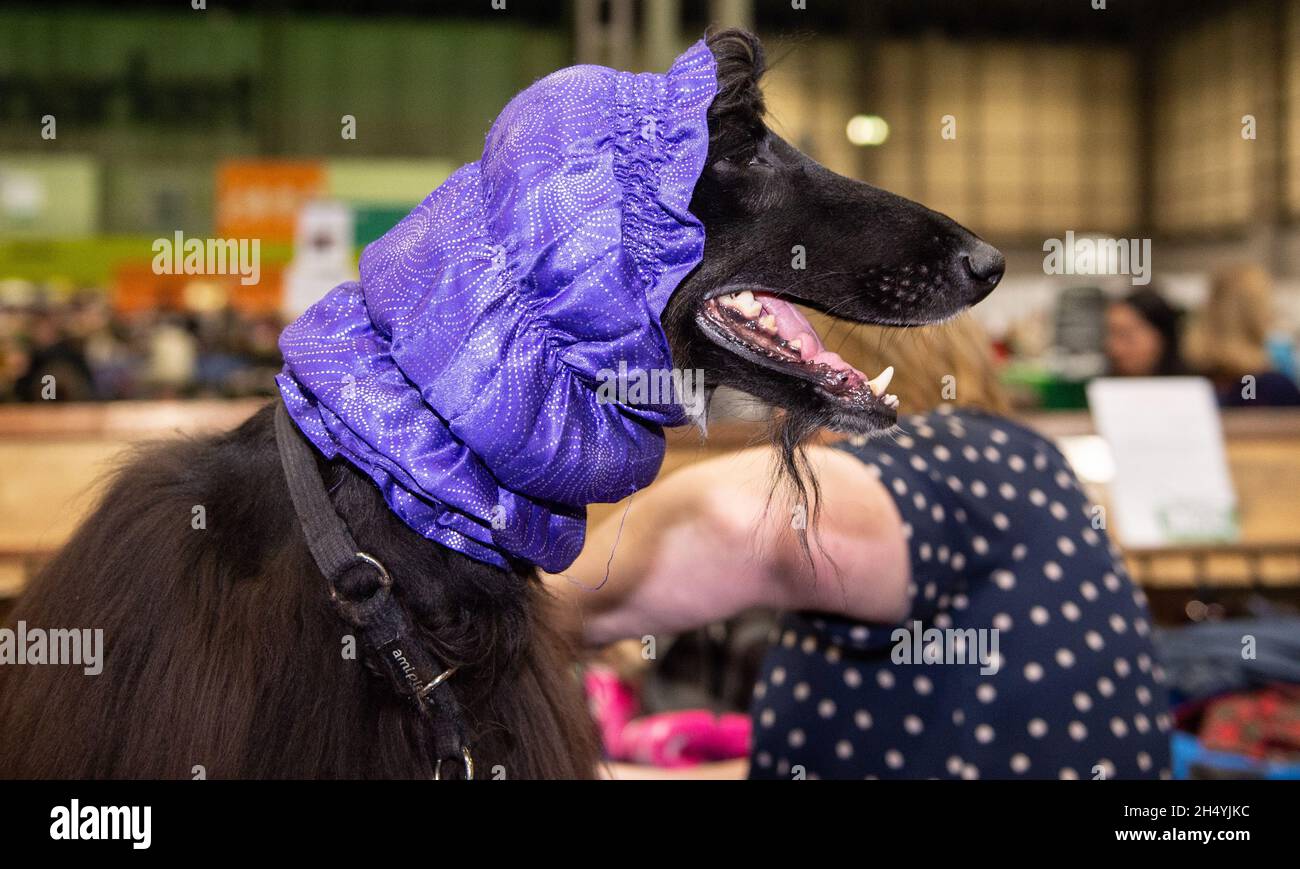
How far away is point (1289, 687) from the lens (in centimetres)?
228

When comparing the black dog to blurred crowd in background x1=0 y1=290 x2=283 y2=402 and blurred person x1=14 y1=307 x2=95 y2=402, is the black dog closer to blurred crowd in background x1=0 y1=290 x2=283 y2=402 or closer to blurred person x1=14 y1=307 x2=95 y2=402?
blurred person x1=14 y1=307 x2=95 y2=402

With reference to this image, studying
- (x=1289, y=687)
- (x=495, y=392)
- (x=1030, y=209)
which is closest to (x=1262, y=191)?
(x=1030, y=209)

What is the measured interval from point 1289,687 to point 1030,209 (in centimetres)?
1438

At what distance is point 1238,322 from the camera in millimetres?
4859

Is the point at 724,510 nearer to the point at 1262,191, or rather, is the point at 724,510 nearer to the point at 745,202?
the point at 745,202

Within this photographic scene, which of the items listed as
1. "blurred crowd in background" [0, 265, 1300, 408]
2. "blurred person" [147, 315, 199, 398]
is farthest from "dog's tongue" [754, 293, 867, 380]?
"blurred person" [147, 315, 199, 398]

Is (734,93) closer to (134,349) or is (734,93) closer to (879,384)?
(879,384)

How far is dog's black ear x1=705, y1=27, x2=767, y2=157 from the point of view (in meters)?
1.04

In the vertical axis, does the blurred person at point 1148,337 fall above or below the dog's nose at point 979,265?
above

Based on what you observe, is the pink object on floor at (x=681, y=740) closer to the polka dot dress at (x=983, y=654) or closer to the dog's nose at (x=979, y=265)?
the polka dot dress at (x=983, y=654)

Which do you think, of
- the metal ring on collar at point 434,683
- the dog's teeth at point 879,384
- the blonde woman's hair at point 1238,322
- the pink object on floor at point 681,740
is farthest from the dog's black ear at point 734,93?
the blonde woman's hair at point 1238,322

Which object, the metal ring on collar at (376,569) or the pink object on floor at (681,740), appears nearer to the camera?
the metal ring on collar at (376,569)

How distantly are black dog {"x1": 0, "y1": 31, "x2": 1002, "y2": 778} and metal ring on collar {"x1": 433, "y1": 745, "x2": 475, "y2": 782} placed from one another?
2 cm

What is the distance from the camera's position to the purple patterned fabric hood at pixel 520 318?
0.96 m
